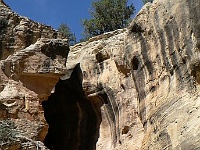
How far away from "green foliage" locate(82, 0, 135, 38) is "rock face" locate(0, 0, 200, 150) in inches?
288

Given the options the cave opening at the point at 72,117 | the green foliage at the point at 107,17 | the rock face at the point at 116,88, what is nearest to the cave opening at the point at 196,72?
the rock face at the point at 116,88

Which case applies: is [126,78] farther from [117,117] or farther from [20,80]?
[20,80]

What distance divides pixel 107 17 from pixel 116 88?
1174cm

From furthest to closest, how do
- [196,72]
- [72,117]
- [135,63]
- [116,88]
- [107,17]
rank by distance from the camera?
[107,17] < [72,117] < [116,88] < [135,63] < [196,72]

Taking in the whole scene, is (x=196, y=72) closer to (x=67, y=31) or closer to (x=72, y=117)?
(x=72, y=117)

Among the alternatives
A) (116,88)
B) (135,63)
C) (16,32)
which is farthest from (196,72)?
(16,32)

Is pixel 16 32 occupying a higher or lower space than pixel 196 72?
higher

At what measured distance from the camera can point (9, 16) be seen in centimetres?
1881

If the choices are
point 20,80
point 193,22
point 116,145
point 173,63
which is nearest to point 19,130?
point 20,80

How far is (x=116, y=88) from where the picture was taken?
18.7 metres

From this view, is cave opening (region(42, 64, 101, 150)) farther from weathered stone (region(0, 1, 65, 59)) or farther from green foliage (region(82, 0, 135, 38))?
green foliage (region(82, 0, 135, 38))

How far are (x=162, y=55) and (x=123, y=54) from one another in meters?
3.02

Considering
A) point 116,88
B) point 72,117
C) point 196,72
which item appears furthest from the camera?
point 72,117

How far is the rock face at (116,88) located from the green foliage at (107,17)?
732 centimetres
